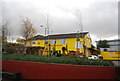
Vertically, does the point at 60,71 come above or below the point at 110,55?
below

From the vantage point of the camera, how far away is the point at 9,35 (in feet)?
63.1

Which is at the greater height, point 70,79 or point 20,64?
point 20,64

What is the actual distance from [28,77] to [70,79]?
3105 millimetres

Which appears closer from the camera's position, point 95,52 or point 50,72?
point 50,72

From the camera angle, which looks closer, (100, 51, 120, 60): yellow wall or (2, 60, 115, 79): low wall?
(2, 60, 115, 79): low wall

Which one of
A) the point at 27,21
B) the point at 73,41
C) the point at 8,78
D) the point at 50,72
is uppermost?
the point at 27,21

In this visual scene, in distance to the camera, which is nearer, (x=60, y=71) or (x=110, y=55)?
(x=60, y=71)

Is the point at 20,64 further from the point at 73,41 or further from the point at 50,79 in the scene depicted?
the point at 73,41

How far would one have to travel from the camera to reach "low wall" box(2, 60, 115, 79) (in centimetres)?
592

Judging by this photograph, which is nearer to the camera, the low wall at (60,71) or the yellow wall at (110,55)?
the low wall at (60,71)

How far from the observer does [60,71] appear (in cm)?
663

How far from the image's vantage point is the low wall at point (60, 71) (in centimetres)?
592

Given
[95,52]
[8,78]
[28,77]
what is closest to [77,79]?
[28,77]

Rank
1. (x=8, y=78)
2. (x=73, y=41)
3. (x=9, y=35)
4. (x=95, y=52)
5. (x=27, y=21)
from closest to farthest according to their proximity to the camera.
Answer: (x=8, y=78), (x=9, y=35), (x=27, y=21), (x=73, y=41), (x=95, y=52)
